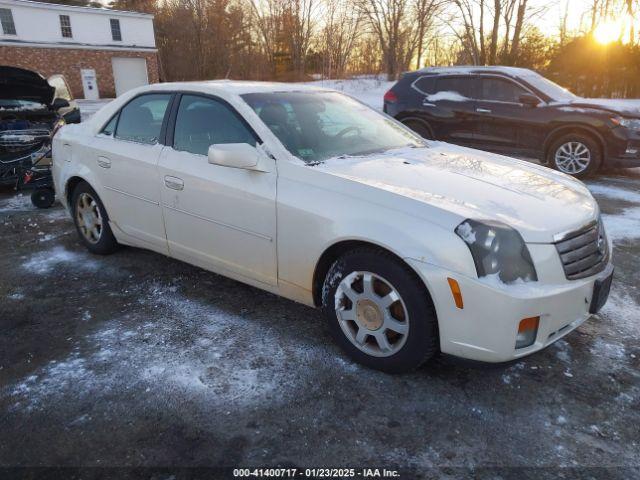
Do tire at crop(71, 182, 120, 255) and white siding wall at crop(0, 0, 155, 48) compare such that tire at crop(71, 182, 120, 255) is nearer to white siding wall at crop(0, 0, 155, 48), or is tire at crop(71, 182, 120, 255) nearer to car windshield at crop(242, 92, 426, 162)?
car windshield at crop(242, 92, 426, 162)

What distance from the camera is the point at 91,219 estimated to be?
454 cm

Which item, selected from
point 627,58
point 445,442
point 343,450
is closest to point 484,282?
point 445,442

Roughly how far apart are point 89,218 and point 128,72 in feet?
107

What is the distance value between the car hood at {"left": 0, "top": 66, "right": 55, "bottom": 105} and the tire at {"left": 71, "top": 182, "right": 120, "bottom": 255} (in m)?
3.65

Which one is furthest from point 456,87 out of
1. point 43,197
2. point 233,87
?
point 43,197

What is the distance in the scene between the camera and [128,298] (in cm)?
378

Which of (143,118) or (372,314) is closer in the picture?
(372,314)

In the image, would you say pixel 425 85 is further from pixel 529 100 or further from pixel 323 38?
pixel 323 38

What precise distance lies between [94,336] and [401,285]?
2089 millimetres

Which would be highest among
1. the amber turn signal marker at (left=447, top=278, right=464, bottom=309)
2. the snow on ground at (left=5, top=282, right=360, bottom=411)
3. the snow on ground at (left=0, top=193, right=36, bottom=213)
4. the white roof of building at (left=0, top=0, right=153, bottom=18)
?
the white roof of building at (left=0, top=0, right=153, bottom=18)

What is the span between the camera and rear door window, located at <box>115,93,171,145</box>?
380cm

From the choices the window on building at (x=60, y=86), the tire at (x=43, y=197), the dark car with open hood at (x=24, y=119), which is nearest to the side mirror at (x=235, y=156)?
the tire at (x=43, y=197)

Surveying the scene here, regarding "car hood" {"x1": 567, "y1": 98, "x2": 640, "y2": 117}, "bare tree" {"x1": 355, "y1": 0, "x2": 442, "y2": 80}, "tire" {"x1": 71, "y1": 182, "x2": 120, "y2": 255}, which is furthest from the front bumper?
"bare tree" {"x1": 355, "y1": 0, "x2": 442, "y2": 80}

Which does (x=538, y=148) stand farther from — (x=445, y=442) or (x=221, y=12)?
(x=221, y=12)
